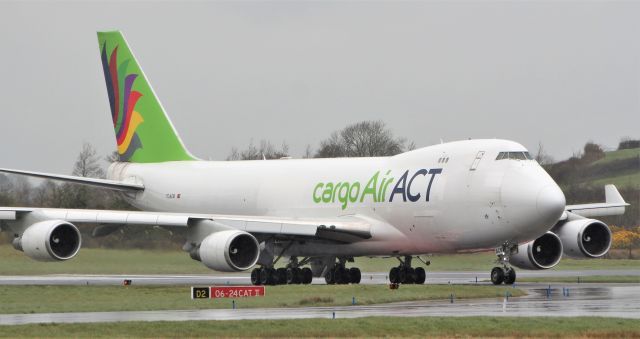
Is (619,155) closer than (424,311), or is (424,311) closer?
(424,311)

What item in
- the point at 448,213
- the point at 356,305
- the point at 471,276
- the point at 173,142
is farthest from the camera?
the point at 173,142

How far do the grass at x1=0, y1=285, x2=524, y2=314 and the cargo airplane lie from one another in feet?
5.48

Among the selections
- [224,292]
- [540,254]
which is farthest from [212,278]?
[540,254]

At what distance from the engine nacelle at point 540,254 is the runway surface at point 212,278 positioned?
227cm

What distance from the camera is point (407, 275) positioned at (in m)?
41.2

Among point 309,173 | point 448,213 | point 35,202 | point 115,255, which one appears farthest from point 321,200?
point 35,202

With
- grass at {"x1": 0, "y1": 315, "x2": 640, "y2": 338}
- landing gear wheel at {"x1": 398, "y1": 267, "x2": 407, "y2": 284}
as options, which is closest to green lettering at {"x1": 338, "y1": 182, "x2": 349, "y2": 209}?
landing gear wheel at {"x1": 398, "y1": 267, "x2": 407, "y2": 284}

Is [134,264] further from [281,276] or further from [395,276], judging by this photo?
[395,276]

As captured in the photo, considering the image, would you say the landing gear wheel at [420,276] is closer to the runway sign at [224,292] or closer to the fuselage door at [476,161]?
the fuselage door at [476,161]

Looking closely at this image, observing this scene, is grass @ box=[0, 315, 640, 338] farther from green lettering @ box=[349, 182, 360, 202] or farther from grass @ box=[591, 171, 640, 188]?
grass @ box=[591, 171, 640, 188]

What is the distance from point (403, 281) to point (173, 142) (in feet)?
47.7

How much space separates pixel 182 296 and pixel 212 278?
1305 centimetres

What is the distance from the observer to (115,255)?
48438mm

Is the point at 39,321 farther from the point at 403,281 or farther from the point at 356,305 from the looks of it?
the point at 403,281
